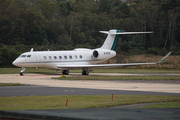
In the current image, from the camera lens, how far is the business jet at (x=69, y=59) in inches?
1297

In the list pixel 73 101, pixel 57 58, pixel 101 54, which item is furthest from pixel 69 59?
pixel 73 101

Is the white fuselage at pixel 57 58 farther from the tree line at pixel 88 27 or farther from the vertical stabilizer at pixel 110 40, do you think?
the tree line at pixel 88 27

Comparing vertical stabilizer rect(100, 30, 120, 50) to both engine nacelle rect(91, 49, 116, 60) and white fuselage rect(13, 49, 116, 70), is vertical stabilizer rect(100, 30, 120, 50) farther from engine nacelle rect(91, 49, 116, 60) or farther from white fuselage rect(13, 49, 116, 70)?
engine nacelle rect(91, 49, 116, 60)

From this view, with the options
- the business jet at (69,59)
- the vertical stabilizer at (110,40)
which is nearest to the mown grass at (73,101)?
the business jet at (69,59)

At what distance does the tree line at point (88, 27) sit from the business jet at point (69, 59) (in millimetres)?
31256

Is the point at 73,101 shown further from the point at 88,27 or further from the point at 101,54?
the point at 88,27

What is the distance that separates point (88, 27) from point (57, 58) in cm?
5516

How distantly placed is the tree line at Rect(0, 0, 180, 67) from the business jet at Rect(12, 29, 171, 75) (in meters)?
31.3

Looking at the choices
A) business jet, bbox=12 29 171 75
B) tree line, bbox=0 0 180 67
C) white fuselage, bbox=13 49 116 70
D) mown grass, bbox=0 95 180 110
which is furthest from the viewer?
tree line, bbox=0 0 180 67

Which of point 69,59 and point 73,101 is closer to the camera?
point 73,101

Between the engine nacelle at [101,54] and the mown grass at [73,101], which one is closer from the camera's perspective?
the mown grass at [73,101]

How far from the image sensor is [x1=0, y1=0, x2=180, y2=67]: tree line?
7450 cm

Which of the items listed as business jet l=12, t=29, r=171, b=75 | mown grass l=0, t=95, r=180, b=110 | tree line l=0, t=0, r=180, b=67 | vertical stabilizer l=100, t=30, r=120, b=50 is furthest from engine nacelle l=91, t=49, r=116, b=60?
tree line l=0, t=0, r=180, b=67

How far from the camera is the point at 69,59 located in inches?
1421
